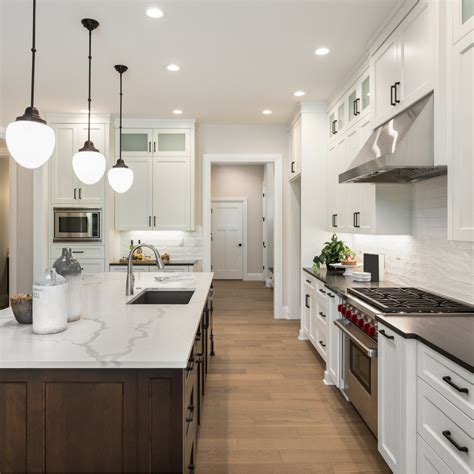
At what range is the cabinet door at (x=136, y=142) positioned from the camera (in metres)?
5.40

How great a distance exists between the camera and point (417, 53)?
7.70 ft

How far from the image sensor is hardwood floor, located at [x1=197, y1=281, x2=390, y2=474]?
90.3 inches

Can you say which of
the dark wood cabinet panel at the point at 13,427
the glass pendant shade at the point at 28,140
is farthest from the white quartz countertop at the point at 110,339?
the glass pendant shade at the point at 28,140

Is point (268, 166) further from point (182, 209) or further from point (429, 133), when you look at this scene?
point (429, 133)

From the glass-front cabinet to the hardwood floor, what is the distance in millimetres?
2755

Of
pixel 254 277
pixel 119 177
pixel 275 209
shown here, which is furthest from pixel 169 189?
pixel 254 277

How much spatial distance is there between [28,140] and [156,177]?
3.67 m

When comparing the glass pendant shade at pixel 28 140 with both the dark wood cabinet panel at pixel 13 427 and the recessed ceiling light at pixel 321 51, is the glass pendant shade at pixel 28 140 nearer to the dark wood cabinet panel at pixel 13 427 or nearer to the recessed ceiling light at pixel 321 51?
the dark wood cabinet panel at pixel 13 427

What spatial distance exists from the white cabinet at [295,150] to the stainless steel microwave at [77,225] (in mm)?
2637

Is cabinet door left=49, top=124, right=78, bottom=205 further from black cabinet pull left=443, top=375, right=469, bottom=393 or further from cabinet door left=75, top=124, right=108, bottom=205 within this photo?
black cabinet pull left=443, top=375, right=469, bottom=393

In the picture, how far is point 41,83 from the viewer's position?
405 centimetres

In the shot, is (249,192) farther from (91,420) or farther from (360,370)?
(91,420)

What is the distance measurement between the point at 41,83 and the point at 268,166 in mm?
5518

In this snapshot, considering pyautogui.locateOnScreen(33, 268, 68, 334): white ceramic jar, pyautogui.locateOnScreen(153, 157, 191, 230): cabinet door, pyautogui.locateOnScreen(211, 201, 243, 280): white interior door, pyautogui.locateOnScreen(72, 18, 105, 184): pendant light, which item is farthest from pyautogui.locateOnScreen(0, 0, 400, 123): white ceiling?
pyautogui.locateOnScreen(211, 201, 243, 280): white interior door
